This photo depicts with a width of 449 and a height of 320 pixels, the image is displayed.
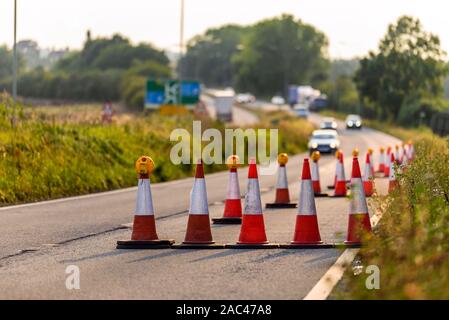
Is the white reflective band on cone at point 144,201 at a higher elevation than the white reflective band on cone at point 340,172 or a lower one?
higher

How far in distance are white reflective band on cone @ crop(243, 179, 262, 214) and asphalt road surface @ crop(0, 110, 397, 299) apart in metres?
0.68

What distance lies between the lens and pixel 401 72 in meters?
138

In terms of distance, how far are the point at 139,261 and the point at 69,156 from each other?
53.9 feet

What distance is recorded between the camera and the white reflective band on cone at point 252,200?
1460 centimetres

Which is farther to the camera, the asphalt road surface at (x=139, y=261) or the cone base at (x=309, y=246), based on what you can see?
the cone base at (x=309, y=246)

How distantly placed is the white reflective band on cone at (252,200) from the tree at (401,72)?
118 m

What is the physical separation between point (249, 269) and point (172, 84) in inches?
2329

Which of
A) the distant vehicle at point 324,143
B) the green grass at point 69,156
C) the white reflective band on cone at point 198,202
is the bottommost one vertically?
A: the distant vehicle at point 324,143

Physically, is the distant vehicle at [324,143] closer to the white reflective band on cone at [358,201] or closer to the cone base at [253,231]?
the cone base at [253,231]

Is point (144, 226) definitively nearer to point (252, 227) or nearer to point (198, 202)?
point (198, 202)

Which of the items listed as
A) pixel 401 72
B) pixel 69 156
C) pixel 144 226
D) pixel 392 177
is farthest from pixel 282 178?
pixel 401 72

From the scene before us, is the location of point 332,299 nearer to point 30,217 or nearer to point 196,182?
point 196,182

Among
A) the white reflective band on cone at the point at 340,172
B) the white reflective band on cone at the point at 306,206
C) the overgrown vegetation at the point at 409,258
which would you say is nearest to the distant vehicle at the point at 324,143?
the white reflective band on cone at the point at 340,172
